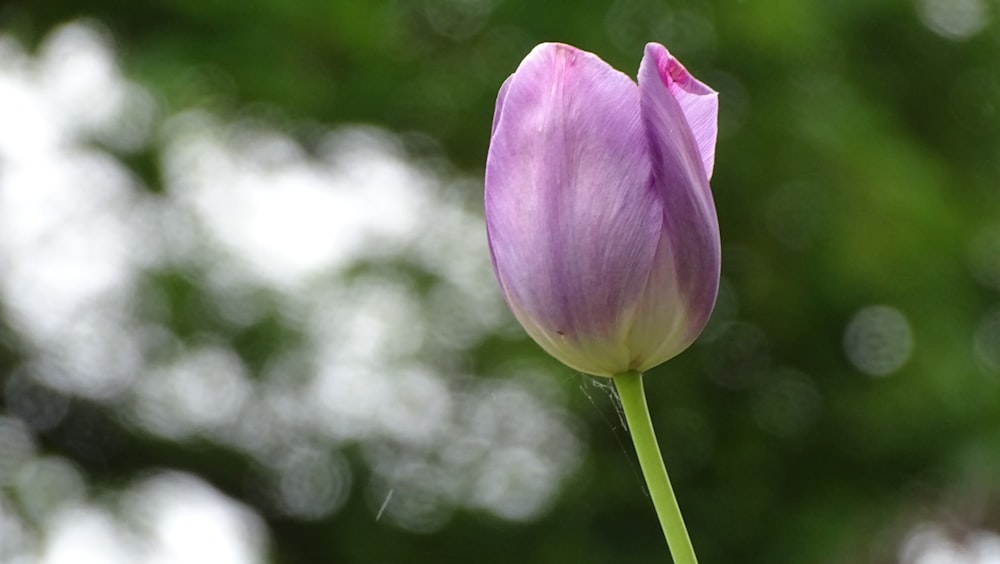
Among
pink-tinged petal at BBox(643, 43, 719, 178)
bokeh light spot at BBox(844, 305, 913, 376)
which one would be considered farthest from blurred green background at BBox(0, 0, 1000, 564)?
pink-tinged petal at BBox(643, 43, 719, 178)

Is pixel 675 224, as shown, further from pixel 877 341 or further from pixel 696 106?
pixel 877 341

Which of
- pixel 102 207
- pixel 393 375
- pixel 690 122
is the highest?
pixel 690 122

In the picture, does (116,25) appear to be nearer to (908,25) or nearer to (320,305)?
(320,305)

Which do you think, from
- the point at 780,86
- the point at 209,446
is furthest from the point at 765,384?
the point at 209,446

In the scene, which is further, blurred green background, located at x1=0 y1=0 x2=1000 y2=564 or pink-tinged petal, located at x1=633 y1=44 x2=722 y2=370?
blurred green background, located at x1=0 y1=0 x2=1000 y2=564

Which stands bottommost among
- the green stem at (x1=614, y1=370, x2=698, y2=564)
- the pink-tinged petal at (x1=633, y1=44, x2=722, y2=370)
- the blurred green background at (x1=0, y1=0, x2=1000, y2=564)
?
the blurred green background at (x1=0, y1=0, x2=1000, y2=564)

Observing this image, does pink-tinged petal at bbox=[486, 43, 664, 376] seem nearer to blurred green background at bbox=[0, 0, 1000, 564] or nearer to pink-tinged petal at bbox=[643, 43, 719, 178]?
pink-tinged petal at bbox=[643, 43, 719, 178]

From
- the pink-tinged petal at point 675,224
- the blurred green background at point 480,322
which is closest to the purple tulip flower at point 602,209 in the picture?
the pink-tinged petal at point 675,224
